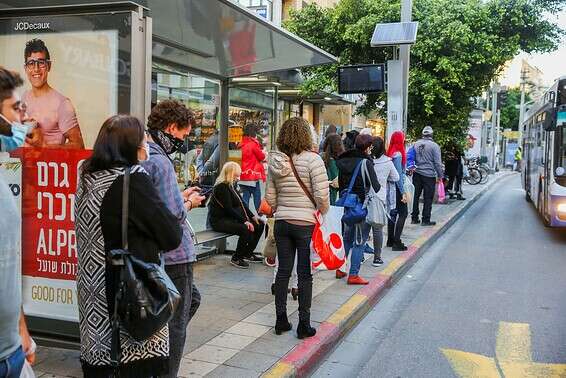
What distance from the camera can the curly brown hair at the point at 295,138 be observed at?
479cm

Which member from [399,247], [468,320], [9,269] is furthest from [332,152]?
[9,269]

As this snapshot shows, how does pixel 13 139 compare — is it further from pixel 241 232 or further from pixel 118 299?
pixel 241 232

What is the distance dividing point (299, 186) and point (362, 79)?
16.8 ft

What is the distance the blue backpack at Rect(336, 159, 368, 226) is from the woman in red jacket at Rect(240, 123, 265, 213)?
2686 millimetres

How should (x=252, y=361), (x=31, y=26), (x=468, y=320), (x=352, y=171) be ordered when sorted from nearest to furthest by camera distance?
(x=31, y=26)
(x=252, y=361)
(x=468, y=320)
(x=352, y=171)

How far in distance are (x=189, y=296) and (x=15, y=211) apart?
1.71m

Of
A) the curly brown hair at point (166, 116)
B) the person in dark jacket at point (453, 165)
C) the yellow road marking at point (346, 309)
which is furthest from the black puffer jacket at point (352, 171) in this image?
the person in dark jacket at point (453, 165)

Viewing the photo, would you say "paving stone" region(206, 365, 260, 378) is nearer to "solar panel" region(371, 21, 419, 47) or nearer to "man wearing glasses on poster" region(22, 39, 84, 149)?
"man wearing glasses on poster" region(22, 39, 84, 149)

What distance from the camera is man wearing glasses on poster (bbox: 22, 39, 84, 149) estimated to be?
389 centimetres

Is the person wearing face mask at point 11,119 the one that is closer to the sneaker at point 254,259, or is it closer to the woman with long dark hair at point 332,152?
the woman with long dark hair at point 332,152

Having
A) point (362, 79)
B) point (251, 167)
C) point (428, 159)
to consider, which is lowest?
point (251, 167)

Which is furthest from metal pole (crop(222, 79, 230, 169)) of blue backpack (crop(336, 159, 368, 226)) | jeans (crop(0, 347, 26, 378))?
jeans (crop(0, 347, 26, 378))

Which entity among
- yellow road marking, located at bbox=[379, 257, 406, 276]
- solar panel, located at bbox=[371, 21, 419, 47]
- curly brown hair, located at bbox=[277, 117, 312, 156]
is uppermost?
solar panel, located at bbox=[371, 21, 419, 47]

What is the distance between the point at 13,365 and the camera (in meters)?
1.85
